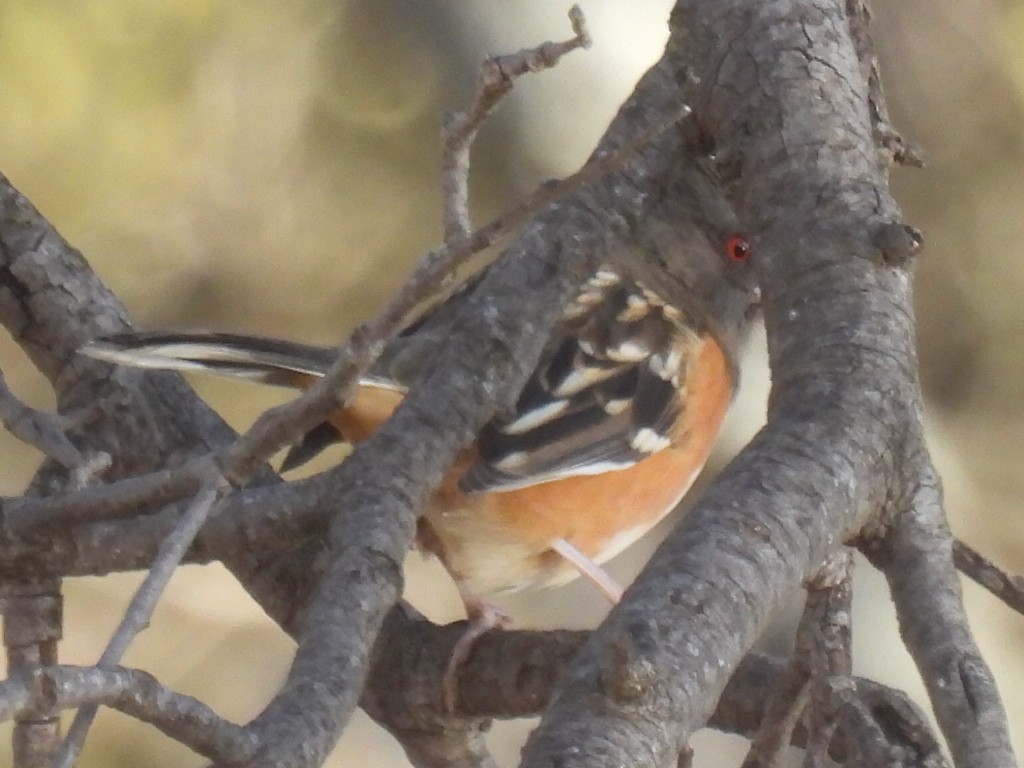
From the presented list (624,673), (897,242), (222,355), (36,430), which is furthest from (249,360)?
(624,673)

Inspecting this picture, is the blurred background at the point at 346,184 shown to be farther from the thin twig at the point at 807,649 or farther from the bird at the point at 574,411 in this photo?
the thin twig at the point at 807,649

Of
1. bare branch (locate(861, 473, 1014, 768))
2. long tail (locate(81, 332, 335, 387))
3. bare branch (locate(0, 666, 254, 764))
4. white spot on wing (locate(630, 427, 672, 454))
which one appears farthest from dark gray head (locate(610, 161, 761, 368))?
bare branch (locate(0, 666, 254, 764))

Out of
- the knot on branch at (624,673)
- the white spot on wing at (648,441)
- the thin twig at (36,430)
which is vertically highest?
the white spot on wing at (648,441)

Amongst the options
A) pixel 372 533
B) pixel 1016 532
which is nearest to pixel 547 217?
pixel 372 533

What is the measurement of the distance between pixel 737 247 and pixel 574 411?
55cm

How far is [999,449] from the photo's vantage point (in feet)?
13.5

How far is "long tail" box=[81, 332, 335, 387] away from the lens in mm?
1729

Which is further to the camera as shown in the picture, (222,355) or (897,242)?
(222,355)

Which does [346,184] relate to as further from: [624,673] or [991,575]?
[624,673]

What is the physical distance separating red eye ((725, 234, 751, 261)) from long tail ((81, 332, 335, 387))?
809 millimetres

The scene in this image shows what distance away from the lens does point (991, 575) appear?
4.73 ft

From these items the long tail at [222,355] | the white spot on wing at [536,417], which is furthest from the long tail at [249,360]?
the white spot on wing at [536,417]

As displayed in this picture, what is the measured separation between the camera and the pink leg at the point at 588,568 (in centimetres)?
211

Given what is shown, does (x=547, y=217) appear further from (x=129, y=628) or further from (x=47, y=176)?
(x=47, y=176)
